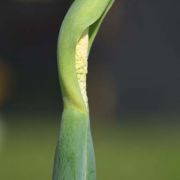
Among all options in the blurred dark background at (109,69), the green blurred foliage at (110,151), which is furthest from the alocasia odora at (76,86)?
the blurred dark background at (109,69)

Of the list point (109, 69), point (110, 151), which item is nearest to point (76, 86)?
point (110, 151)

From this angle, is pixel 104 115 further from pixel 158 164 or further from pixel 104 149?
pixel 158 164

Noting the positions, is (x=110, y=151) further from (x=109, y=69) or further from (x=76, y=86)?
(x=76, y=86)

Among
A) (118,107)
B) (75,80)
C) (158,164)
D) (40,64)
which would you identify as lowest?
(75,80)

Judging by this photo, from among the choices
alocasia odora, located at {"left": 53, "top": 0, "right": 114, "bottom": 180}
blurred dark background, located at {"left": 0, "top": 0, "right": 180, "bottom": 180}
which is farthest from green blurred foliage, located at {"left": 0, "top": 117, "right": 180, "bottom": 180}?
alocasia odora, located at {"left": 53, "top": 0, "right": 114, "bottom": 180}

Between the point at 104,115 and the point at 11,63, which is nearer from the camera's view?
the point at 104,115

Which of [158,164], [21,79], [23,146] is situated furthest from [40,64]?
[158,164]

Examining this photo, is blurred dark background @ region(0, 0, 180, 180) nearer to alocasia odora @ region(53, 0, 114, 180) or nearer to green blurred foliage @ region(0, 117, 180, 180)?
green blurred foliage @ region(0, 117, 180, 180)

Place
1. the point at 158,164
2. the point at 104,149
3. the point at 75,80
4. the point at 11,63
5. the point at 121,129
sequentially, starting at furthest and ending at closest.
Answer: the point at 11,63, the point at 121,129, the point at 104,149, the point at 158,164, the point at 75,80
